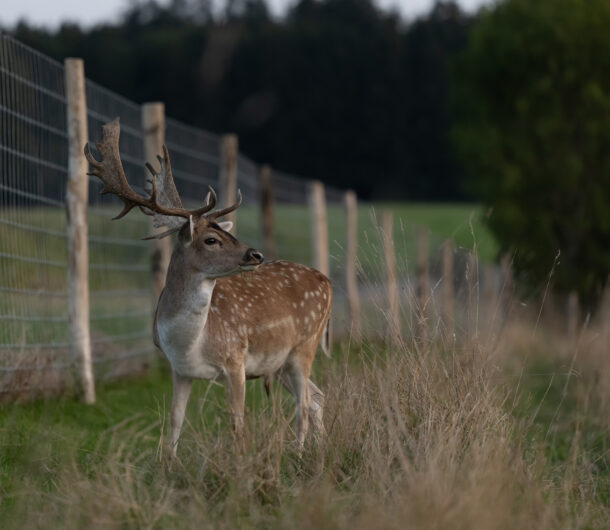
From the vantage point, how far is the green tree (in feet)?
54.7

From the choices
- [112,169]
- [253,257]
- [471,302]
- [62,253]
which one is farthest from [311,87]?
[471,302]

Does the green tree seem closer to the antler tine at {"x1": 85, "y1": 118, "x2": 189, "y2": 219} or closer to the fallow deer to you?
the fallow deer

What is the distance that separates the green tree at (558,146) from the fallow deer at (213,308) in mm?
10306

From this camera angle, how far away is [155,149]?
9.66 metres

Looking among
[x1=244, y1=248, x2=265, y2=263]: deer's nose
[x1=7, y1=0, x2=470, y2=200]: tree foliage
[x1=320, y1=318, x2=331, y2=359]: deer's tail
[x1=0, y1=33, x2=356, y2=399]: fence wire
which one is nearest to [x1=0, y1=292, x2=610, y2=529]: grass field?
[x1=244, y1=248, x2=265, y2=263]: deer's nose

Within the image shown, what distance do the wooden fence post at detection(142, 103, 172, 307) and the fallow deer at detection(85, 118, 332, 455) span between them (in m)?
3.15

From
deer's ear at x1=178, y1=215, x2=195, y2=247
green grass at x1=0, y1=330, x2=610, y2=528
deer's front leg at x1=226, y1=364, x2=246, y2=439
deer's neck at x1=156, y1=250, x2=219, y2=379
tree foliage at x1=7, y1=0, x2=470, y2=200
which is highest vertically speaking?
tree foliage at x1=7, y1=0, x2=470, y2=200

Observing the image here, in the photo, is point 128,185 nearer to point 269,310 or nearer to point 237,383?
point 269,310

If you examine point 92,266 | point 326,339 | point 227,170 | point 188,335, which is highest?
point 227,170

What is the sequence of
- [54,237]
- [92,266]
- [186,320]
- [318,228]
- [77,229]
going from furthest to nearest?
[318,228]
[92,266]
[54,237]
[77,229]
[186,320]

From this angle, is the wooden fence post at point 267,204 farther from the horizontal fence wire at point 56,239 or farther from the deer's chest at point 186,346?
the deer's chest at point 186,346

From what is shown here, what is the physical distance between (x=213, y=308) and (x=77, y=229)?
208 centimetres

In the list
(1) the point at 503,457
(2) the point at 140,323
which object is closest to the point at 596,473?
(1) the point at 503,457

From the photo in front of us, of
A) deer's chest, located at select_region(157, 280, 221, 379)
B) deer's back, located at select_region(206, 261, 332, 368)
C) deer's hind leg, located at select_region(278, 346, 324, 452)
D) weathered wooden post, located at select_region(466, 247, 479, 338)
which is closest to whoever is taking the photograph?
weathered wooden post, located at select_region(466, 247, 479, 338)
